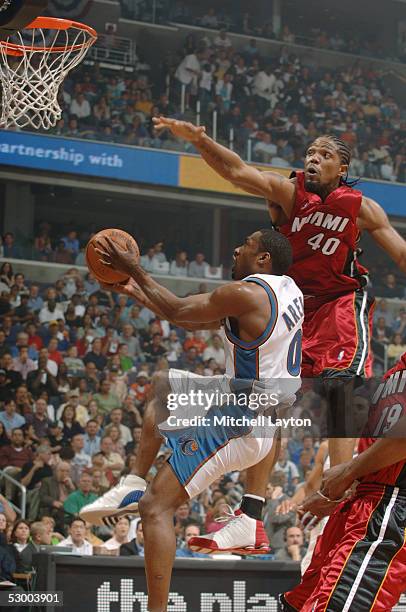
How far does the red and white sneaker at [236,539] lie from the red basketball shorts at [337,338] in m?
0.92

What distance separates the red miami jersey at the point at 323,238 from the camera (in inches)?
209

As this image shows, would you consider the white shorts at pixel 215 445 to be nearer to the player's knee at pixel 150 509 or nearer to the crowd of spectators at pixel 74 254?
the player's knee at pixel 150 509

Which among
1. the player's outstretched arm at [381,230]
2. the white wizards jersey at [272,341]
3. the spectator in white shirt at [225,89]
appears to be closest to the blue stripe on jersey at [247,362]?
the white wizards jersey at [272,341]

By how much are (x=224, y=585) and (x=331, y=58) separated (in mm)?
15502

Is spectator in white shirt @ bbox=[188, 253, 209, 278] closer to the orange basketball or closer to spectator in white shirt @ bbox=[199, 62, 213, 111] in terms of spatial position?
spectator in white shirt @ bbox=[199, 62, 213, 111]

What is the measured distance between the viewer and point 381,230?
5.47 metres

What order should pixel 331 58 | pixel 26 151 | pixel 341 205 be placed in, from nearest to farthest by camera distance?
pixel 341 205, pixel 26 151, pixel 331 58

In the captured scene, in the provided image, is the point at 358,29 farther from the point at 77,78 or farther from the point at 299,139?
the point at 77,78

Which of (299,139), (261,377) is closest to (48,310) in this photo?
(299,139)

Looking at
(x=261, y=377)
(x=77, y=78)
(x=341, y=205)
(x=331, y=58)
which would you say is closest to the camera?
(x=261, y=377)

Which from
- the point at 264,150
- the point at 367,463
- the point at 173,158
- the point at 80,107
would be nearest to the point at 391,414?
the point at 367,463

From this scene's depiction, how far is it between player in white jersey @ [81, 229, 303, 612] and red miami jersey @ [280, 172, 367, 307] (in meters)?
0.57

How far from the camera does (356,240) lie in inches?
214

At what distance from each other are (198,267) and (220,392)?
1124 cm
